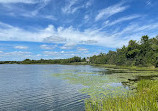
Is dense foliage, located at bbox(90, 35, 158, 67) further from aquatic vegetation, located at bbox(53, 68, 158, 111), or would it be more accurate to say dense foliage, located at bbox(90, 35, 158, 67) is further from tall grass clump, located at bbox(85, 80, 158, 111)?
tall grass clump, located at bbox(85, 80, 158, 111)

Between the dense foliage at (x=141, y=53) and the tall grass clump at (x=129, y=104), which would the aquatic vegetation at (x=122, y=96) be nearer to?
the tall grass clump at (x=129, y=104)

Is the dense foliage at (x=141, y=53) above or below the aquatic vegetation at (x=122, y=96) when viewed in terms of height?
above

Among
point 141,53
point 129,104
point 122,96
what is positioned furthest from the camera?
point 141,53

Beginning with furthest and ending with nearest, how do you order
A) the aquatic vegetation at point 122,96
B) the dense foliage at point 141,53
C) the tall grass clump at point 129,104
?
the dense foliage at point 141,53 < the aquatic vegetation at point 122,96 < the tall grass clump at point 129,104

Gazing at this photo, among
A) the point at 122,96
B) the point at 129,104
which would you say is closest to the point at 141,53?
the point at 122,96

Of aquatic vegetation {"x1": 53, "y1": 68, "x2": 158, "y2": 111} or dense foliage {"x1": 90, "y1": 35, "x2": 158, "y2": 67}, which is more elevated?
dense foliage {"x1": 90, "y1": 35, "x2": 158, "y2": 67}

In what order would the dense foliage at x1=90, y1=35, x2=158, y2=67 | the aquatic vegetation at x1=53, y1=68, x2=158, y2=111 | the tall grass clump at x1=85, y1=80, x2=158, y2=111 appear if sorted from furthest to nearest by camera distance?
Answer: the dense foliage at x1=90, y1=35, x2=158, y2=67 → the aquatic vegetation at x1=53, y1=68, x2=158, y2=111 → the tall grass clump at x1=85, y1=80, x2=158, y2=111

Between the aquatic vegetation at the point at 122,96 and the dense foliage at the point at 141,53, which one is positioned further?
the dense foliage at the point at 141,53

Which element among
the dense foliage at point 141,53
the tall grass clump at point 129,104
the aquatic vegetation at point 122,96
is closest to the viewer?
the tall grass clump at point 129,104

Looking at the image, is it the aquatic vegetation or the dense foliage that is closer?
the aquatic vegetation

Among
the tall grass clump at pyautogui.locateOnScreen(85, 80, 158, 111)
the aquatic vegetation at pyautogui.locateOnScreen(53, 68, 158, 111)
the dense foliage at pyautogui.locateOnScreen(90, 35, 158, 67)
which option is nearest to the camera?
the tall grass clump at pyautogui.locateOnScreen(85, 80, 158, 111)

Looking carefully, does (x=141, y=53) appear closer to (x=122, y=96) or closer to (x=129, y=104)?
(x=122, y=96)

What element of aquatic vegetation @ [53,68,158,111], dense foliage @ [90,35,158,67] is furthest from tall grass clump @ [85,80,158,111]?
dense foliage @ [90,35,158,67]

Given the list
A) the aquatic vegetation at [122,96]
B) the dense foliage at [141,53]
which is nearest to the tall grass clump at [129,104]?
the aquatic vegetation at [122,96]
